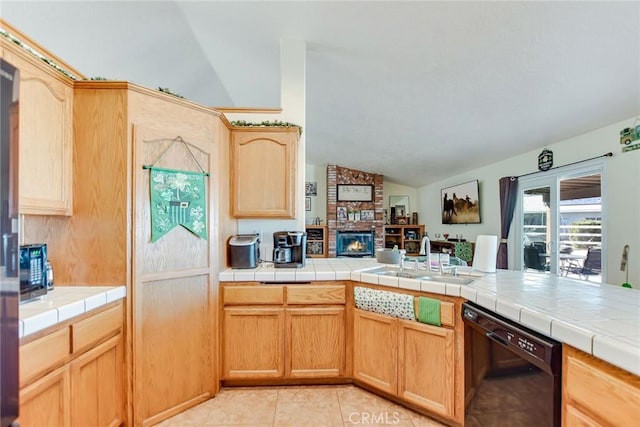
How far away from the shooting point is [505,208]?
4.46 meters

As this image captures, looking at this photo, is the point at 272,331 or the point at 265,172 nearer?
the point at 272,331

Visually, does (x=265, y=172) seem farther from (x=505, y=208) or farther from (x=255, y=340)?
(x=505, y=208)

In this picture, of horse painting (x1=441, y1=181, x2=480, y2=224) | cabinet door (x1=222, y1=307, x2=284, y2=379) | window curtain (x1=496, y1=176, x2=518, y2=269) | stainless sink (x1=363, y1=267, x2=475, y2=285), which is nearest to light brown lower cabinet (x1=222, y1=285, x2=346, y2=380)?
cabinet door (x1=222, y1=307, x2=284, y2=379)

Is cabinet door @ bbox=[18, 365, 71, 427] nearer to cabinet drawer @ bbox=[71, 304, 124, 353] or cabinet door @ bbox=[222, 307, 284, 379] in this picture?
cabinet drawer @ bbox=[71, 304, 124, 353]

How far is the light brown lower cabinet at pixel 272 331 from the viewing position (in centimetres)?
209

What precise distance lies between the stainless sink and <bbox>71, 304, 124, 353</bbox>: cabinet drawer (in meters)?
1.64

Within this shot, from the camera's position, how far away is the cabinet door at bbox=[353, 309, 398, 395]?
74.6 inches

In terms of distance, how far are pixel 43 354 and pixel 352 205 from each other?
6.80 m

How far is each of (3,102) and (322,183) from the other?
279 inches

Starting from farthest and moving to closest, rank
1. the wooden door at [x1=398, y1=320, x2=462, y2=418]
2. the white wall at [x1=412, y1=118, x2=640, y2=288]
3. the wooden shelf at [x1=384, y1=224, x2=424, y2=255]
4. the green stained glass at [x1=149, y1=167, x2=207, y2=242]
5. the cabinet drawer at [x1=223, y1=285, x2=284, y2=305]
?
the wooden shelf at [x1=384, y1=224, x2=424, y2=255]
the white wall at [x1=412, y1=118, x2=640, y2=288]
the cabinet drawer at [x1=223, y1=285, x2=284, y2=305]
the green stained glass at [x1=149, y1=167, x2=207, y2=242]
the wooden door at [x1=398, y1=320, x2=462, y2=418]

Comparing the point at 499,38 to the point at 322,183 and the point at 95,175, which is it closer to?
the point at 95,175

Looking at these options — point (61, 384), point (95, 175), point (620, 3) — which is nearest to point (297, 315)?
point (61, 384)

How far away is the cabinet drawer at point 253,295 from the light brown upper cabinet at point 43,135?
3.59 feet

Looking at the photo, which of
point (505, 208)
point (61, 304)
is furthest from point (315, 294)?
point (505, 208)
